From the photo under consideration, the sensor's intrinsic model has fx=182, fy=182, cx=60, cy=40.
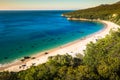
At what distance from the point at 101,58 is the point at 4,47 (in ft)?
127

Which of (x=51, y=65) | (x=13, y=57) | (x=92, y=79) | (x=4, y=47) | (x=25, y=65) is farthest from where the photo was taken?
(x=4, y=47)

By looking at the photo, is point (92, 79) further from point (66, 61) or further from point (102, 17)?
point (102, 17)

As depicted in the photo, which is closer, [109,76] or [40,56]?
[109,76]

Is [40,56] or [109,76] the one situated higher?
[109,76]

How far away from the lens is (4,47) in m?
60.8

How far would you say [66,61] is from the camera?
3238cm

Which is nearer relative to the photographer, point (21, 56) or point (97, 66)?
point (97, 66)

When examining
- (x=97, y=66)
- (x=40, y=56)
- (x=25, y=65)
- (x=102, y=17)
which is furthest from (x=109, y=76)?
(x=102, y=17)

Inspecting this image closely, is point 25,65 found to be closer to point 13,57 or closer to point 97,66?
point 13,57

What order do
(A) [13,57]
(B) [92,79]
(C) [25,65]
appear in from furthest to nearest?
(A) [13,57] < (C) [25,65] < (B) [92,79]

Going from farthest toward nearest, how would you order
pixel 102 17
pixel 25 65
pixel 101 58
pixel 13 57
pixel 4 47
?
1. pixel 102 17
2. pixel 4 47
3. pixel 13 57
4. pixel 25 65
5. pixel 101 58

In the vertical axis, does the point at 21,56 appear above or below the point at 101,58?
below

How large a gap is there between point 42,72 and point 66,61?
759cm

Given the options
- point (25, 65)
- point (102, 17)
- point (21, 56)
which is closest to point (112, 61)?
point (25, 65)
